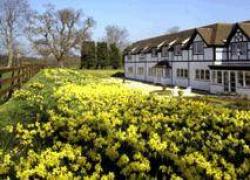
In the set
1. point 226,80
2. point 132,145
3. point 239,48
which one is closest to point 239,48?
point 239,48

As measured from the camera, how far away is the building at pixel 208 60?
1433 inches

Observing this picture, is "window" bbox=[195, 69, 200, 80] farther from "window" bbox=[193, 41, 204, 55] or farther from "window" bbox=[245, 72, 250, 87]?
"window" bbox=[245, 72, 250, 87]

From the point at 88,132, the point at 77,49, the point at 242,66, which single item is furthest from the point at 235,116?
the point at 77,49

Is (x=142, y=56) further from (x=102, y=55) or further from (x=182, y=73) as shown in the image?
(x=102, y=55)

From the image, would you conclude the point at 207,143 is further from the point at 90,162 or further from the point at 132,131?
the point at 90,162

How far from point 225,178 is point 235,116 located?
7.52 ft

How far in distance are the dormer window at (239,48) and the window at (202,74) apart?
3797 mm

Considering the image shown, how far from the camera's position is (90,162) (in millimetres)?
5180

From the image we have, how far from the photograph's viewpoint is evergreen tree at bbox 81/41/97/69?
85125 mm

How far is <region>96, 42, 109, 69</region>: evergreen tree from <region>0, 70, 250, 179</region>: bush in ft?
259

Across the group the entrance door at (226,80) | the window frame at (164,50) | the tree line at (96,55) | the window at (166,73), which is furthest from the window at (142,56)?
the entrance door at (226,80)

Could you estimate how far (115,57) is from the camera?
88.8 metres

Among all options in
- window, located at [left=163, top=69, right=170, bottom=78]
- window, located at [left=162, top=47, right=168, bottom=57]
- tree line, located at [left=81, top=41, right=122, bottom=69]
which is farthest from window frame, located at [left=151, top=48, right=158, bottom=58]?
tree line, located at [left=81, top=41, right=122, bottom=69]

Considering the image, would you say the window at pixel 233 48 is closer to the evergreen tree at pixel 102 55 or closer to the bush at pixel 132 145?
the bush at pixel 132 145
